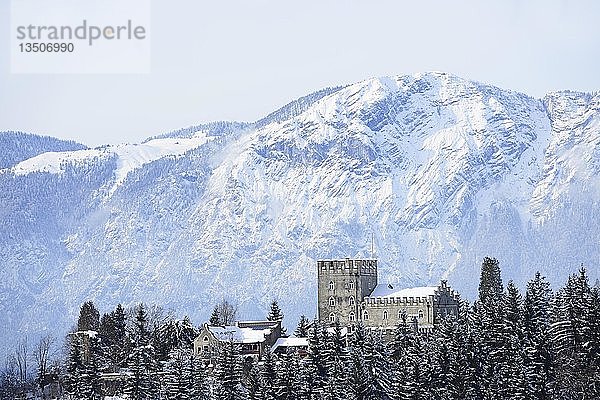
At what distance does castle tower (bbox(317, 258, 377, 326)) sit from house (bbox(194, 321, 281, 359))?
15165mm

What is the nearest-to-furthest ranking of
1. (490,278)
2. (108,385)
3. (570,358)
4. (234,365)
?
(570,358) < (234,365) < (108,385) < (490,278)

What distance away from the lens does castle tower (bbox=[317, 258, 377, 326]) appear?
6270 inches

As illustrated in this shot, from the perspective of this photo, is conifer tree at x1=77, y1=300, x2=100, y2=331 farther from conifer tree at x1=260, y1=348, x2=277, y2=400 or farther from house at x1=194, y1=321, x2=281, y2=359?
conifer tree at x1=260, y1=348, x2=277, y2=400

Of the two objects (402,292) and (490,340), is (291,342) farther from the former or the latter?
(490,340)

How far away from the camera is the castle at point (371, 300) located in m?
153

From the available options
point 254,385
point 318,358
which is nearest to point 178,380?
point 254,385

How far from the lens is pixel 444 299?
515ft

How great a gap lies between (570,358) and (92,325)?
64.9 metres

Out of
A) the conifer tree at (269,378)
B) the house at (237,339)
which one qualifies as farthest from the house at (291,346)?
the conifer tree at (269,378)

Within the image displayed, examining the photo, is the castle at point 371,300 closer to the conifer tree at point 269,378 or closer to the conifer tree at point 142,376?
the conifer tree at point 269,378

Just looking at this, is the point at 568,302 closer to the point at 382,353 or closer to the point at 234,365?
the point at 382,353

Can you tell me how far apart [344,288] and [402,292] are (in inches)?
315

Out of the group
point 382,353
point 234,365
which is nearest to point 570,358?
point 382,353

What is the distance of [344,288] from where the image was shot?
16075 centimetres
